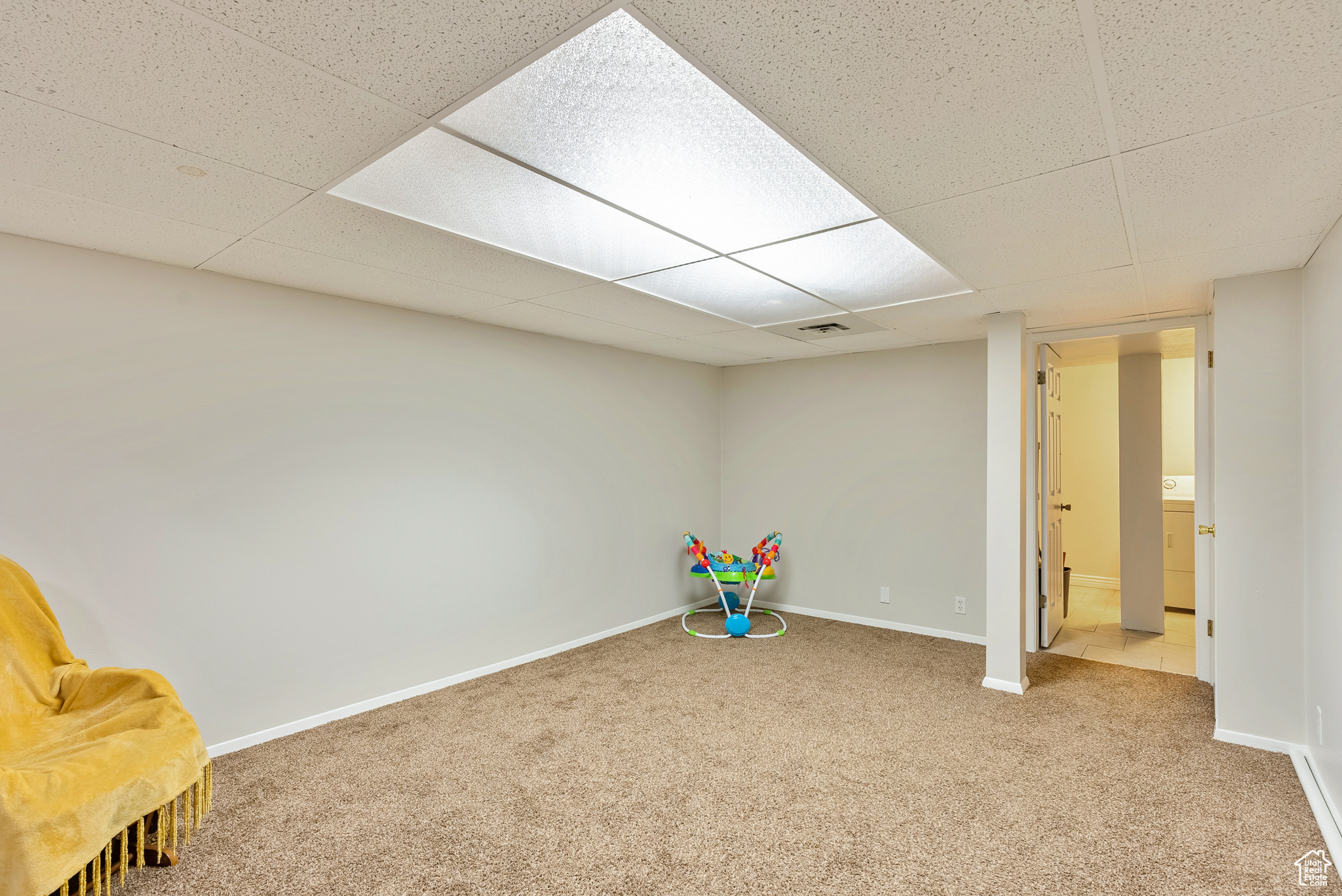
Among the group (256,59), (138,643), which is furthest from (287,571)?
(256,59)

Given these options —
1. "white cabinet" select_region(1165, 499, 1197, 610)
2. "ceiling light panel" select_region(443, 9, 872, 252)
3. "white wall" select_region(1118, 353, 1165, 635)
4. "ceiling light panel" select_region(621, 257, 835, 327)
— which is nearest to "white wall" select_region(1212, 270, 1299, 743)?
"ceiling light panel" select_region(621, 257, 835, 327)

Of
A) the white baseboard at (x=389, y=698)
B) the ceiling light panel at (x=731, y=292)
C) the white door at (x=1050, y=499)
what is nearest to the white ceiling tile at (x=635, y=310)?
the ceiling light panel at (x=731, y=292)

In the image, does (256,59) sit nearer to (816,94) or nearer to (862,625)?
(816,94)

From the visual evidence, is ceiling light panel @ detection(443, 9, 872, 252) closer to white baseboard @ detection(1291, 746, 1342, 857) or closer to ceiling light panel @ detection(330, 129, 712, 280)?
ceiling light panel @ detection(330, 129, 712, 280)

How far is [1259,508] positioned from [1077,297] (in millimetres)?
1212

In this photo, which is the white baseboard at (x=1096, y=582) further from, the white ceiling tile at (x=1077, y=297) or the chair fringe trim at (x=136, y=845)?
the chair fringe trim at (x=136, y=845)

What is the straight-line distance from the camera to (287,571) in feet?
10.0

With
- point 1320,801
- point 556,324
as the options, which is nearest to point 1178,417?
point 1320,801

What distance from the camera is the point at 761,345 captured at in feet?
15.1

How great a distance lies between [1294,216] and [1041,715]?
2.36 meters

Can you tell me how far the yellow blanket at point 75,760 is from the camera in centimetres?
159

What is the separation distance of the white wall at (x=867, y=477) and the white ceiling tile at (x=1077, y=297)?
0.92 metres

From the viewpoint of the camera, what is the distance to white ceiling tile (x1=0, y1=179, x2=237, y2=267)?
2021 mm

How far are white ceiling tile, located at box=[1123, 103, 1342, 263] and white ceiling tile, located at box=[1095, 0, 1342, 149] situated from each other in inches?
4.8
